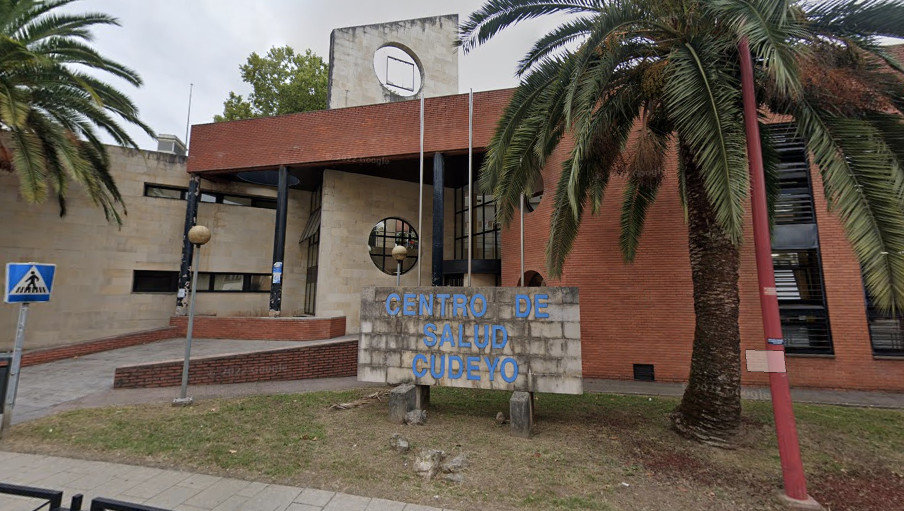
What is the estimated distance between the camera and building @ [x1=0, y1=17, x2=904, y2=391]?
35.0 feet

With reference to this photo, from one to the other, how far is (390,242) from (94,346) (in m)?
11.9

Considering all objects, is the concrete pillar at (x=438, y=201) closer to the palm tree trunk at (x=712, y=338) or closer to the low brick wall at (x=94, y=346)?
the palm tree trunk at (x=712, y=338)

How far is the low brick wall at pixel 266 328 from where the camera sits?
48.6 ft

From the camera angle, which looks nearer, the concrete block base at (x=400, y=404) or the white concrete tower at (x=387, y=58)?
the concrete block base at (x=400, y=404)

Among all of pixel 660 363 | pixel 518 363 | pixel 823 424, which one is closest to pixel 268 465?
pixel 518 363

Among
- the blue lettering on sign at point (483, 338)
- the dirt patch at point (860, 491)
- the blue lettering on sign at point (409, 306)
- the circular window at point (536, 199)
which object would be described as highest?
the circular window at point (536, 199)

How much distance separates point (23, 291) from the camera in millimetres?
6430

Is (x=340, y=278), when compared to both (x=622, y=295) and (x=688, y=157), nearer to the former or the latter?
(x=622, y=295)

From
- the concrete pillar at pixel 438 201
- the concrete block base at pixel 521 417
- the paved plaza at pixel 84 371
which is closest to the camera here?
the concrete block base at pixel 521 417

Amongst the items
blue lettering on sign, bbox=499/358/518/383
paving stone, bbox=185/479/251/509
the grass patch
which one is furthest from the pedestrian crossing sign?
blue lettering on sign, bbox=499/358/518/383

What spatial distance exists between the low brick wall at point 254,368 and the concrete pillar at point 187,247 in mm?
7788

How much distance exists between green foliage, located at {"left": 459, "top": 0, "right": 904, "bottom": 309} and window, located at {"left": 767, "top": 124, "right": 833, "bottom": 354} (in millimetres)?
4350

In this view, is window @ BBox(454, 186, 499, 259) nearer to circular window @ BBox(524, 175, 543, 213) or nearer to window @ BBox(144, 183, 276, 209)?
circular window @ BBox(524, 175, 543, 213)

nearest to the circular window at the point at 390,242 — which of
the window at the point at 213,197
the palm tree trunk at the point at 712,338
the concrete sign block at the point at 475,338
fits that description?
the window at the point at 213,197
